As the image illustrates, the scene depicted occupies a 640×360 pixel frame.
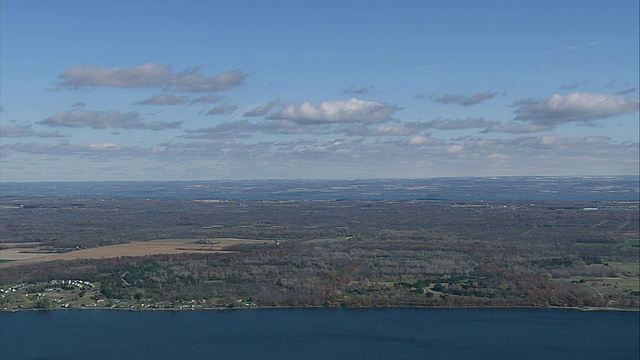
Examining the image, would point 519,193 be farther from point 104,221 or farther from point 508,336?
point 508,336

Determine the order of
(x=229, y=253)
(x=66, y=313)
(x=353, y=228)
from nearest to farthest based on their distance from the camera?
(x=66, y=313) < (x=229, y=253) < (x=353, y=228)

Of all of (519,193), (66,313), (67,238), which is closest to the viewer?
(66,313)

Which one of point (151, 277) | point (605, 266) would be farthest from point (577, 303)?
point (151, 277)

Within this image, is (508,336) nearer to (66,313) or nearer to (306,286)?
(306,286)

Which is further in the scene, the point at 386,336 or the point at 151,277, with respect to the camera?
the point at 151,277

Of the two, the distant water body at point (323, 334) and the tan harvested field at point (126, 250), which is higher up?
the tan harvested field at point (126, 250)
